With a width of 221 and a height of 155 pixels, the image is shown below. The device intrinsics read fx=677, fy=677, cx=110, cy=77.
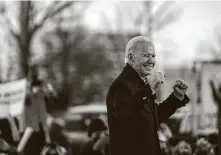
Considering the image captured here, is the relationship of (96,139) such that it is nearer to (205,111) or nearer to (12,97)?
(12,97)

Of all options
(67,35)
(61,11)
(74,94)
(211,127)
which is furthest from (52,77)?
(211,127)

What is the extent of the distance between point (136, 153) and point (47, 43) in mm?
61549

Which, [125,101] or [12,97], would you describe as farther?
[12,97]

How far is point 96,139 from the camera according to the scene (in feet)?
33.0

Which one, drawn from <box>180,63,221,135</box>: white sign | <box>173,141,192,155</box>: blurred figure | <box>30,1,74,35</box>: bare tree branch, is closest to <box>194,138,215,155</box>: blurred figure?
<box>173,141,192,155</box>: blurred figure

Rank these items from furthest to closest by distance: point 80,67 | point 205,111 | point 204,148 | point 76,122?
point 80,67, point 76,122, point 205,111, point 204,148

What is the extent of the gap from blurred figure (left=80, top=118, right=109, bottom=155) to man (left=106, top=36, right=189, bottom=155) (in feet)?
14.9

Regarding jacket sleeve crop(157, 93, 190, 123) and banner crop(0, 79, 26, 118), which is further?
banner crop(0, 79, 26, 118)

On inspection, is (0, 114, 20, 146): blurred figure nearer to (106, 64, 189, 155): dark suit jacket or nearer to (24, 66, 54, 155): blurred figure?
(24, 66, 54, 155): blurred figure

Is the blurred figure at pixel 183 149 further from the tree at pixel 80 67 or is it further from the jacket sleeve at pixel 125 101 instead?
the tree at pixel 80 67

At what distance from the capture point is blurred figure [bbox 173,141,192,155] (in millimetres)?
9273

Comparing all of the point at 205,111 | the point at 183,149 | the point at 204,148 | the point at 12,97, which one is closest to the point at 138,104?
the point at 204,148

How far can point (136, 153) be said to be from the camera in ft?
15.4

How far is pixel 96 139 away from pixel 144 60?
211 inches
